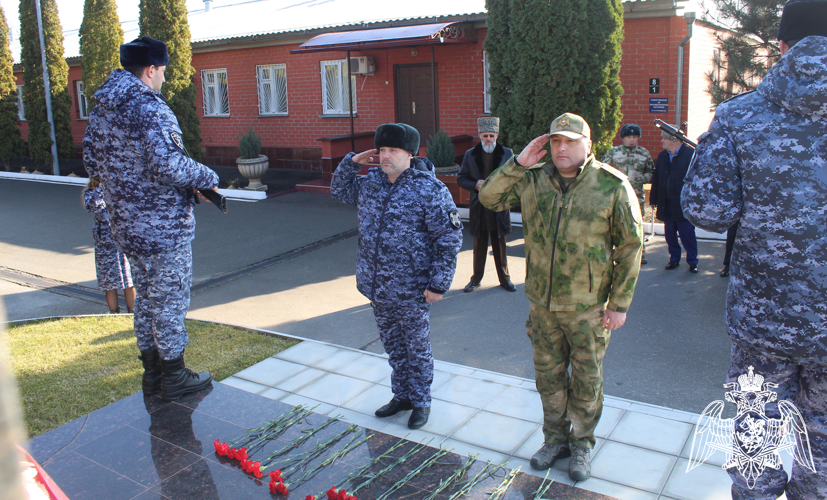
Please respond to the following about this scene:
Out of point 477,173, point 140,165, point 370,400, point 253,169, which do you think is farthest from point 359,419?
point 253,169

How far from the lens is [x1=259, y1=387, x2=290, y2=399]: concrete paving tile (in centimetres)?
435

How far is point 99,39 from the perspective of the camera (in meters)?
16.8

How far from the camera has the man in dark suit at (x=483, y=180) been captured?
6543 mm

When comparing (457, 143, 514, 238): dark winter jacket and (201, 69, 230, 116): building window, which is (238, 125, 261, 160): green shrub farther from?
(457, 143, 514, 238): dark winter jacket

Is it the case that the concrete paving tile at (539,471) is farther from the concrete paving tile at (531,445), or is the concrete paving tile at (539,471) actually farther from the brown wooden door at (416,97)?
the brown wooden door at (416,97)

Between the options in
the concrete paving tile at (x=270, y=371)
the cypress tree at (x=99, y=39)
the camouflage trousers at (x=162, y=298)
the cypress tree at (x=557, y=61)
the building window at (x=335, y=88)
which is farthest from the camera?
the cypress tree at (x=99, y=39)

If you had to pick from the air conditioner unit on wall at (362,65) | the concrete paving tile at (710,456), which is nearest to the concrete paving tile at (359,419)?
Result: the concrete paving tile at (710,456)

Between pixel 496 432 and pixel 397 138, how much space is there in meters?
1.86

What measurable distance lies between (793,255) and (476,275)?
4.64 m

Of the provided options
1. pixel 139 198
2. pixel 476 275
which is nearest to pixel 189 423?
pixel 139 198

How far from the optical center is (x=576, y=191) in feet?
10.2

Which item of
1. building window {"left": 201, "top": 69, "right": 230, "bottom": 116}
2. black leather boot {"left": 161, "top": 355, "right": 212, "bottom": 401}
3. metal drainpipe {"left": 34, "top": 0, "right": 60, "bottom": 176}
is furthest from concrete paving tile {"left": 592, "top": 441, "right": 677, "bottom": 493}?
metal drainpipe {"left": 34, "top": 0, "right": 60, "bottom": 176}

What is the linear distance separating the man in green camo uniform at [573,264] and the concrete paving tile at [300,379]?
1875 mm

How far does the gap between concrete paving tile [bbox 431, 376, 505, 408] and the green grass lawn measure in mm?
1590
